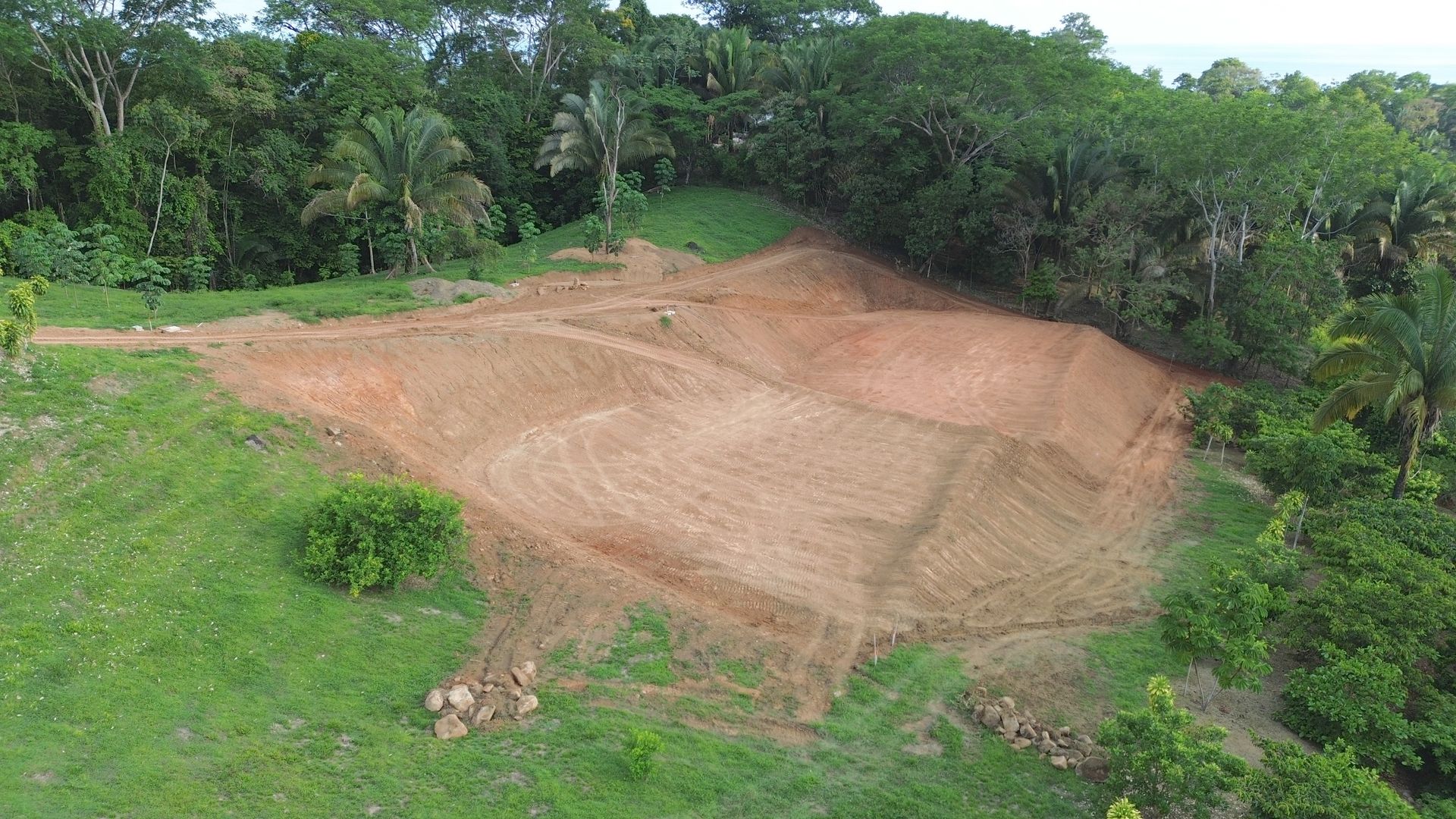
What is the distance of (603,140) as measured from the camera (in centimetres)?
3472

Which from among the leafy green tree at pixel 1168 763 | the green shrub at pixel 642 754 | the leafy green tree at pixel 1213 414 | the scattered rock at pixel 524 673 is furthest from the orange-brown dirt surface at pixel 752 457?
the leafy green tree at pixel 1168 763

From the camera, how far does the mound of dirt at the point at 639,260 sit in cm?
3155

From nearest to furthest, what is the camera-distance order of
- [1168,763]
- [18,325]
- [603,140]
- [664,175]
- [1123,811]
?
[1123,811], [1168,763], [18,325], [603,140], [664,175]

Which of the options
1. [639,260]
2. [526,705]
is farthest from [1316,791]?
[639,260]

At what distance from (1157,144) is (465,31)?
3495 cm

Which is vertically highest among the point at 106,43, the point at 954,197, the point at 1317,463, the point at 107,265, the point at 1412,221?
the point at 106,43

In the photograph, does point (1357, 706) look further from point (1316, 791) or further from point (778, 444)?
point (778, 444)

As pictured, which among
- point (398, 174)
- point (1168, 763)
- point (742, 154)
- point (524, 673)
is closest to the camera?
point (1168, 763)

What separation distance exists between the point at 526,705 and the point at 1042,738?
7.05 metres

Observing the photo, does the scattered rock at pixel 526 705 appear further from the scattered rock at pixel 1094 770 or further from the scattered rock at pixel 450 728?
the scattered rock at pixel 1094 770

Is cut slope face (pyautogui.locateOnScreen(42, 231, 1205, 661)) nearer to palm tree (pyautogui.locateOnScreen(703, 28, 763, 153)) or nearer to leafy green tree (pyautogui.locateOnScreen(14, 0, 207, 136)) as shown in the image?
leafy green tree (pyautogui.locateOnScreen(14, 0, 207, 136))

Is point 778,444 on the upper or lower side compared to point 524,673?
upper

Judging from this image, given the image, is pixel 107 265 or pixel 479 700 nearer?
pixel 479 700

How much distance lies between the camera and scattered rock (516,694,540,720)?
36.3 ft
